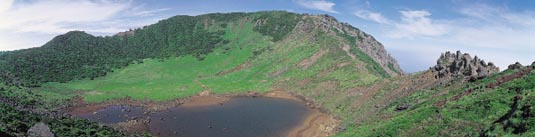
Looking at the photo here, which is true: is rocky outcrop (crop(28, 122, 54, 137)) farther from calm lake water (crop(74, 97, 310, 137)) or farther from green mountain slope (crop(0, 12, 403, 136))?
green mountain slope (crop(0, 12, 403, 136))

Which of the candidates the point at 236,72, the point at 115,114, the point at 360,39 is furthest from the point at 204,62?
the point at 360,39

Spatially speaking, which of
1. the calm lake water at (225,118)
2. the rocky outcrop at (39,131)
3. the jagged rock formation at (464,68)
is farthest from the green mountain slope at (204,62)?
the rocky outcrop at (39,131)

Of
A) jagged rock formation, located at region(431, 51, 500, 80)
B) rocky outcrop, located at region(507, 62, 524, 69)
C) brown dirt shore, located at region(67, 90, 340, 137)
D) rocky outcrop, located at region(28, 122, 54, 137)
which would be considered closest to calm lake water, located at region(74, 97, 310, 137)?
brown dirt shore, located at region(67, 90, 340, 137)

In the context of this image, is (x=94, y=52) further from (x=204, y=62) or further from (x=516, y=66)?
(x=516, y=66)

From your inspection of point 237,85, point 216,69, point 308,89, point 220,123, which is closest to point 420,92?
point 220,123

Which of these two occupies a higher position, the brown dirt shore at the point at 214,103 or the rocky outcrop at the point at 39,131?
the rocky outcrop at the point at 39,131

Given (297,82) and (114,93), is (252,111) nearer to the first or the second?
(297,82)

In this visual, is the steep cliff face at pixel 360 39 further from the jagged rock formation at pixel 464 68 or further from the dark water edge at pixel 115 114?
the dark water edge at pixel 115 114
